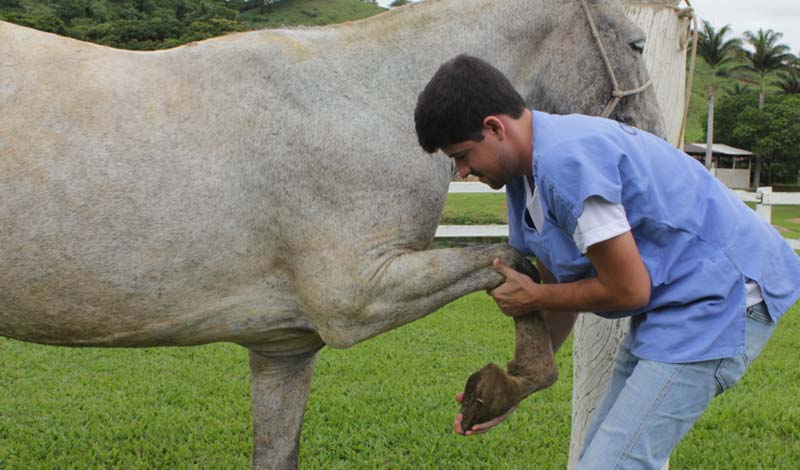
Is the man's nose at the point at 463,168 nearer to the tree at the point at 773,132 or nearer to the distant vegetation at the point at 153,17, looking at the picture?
the distant vegetation at the point at 153,17

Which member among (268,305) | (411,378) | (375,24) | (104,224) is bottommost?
(411,378)

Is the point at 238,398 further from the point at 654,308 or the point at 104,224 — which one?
the point at 654,308

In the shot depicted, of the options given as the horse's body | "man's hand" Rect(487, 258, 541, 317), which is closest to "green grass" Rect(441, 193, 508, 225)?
the horse's body

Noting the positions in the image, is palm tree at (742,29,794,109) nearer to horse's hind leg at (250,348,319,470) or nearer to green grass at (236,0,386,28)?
green grass at (236,0,386,28)

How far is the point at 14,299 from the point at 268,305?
82 centimetres

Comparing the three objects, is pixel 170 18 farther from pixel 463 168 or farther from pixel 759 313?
pixel 759 313

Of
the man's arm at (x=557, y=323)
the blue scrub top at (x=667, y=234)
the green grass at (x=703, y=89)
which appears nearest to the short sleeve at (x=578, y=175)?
the blue scrub top at (x=667, y=234)

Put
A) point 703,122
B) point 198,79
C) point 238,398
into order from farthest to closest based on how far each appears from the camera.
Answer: point 703,122
point 238,398
point 198,79

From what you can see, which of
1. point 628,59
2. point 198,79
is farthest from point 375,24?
point 628,59

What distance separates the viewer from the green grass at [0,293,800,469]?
186 inches

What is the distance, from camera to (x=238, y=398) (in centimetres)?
574

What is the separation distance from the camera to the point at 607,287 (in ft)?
7.20

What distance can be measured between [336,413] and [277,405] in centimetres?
210

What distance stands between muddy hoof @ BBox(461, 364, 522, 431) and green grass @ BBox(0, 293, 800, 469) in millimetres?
2134
